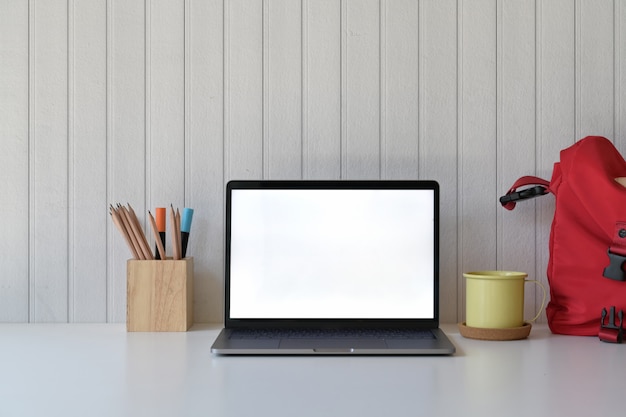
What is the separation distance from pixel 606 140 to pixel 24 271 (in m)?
1.11

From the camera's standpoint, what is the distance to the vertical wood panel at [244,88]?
1331 mm

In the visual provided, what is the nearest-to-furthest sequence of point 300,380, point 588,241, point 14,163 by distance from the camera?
point 300,380 → point 588,241 → point 14,163

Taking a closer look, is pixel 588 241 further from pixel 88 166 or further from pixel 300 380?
pixel 88 166

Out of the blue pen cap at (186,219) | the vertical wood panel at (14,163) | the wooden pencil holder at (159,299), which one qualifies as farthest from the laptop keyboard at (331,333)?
the vertical wood panel at (14,163)

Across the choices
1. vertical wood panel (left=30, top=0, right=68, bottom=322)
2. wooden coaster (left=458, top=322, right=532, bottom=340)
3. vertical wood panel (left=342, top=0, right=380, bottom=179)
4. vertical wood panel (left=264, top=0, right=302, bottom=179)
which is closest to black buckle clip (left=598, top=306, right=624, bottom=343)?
wooden coaster (left=458, top=322, right=532, bottom=340)

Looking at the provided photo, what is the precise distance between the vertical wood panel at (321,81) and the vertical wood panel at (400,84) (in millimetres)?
91

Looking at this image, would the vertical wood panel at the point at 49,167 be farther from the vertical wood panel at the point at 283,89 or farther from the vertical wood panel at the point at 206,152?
the vertical wood panel at the point at 283,89

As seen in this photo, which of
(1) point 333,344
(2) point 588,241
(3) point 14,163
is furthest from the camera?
(3) point 14,163

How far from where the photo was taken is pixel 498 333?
1.14m

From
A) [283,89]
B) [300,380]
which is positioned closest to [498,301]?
[300,380]

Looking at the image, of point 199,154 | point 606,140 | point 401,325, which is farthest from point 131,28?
point 606,140

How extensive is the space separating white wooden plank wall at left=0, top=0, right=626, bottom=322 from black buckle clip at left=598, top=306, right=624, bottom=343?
7.6 inches

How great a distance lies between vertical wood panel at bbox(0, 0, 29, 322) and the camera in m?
1.33

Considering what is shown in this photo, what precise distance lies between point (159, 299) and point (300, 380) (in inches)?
16.3
